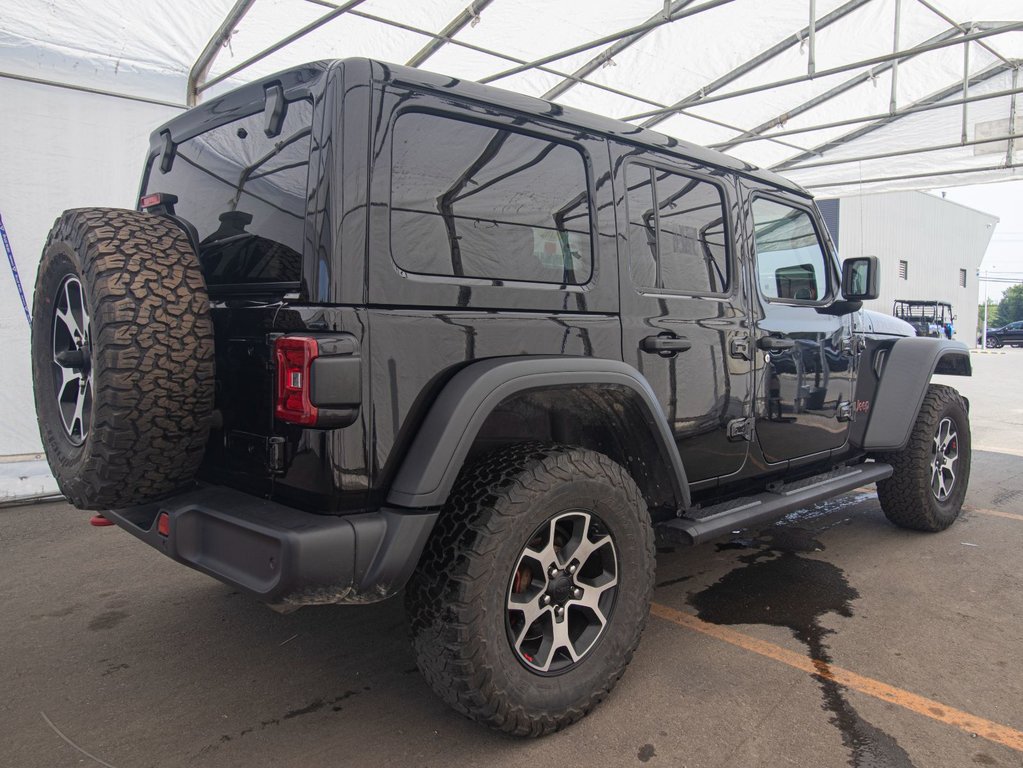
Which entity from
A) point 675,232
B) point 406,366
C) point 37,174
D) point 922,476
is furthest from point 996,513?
point 37,174

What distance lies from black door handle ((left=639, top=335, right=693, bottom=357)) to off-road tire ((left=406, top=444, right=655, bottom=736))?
0.55 metres

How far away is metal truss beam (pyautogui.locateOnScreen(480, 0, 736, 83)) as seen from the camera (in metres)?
6.21

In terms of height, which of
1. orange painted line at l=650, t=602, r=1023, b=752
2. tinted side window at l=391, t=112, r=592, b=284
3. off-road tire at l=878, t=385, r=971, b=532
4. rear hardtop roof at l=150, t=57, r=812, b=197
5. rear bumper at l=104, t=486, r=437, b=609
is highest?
rear hardtop roof at l=150, t=57, r=812, b=197

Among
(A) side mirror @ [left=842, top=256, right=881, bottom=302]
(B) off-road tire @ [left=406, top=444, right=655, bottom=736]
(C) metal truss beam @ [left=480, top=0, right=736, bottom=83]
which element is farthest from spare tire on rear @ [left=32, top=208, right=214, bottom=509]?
(C) metal truss beam @ [left=480, top=0, right=736, bottom=83]

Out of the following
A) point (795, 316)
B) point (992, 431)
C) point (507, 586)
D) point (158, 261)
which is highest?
point (158, 261)

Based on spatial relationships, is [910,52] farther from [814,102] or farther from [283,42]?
[283,42]

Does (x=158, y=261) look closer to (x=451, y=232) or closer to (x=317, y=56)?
(x=451, y=232)

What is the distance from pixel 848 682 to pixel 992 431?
718 cm

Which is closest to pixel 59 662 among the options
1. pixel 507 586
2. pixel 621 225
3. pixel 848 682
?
pixel 507 586

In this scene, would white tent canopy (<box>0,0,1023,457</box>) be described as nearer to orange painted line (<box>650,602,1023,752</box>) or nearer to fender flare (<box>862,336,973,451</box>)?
fender flare (<box>862,336,973,451</box>)

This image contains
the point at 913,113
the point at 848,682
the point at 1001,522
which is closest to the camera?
the point at 848,682

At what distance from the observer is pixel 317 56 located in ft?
21.9

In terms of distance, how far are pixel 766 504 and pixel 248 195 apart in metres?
2.46

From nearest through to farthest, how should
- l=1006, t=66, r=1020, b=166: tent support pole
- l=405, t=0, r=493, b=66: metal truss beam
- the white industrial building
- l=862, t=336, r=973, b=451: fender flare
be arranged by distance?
l=862, t=336, r=973, b=451: fender flare, l=405, t=0, r=493, b=66: metal truss beam, l=1006, t=66, r=1020, b=166: tent support pole, the white industrial building
